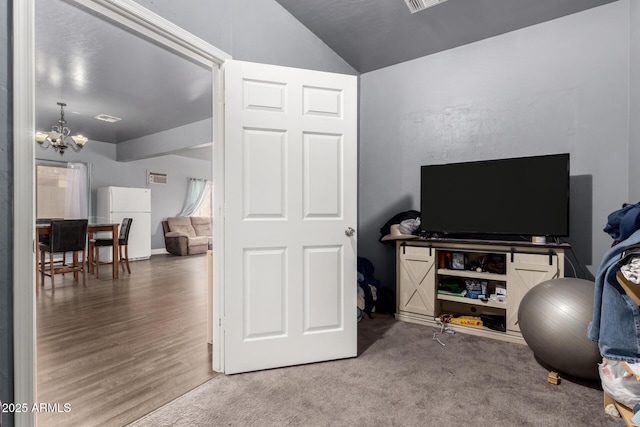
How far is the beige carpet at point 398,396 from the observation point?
159 cm

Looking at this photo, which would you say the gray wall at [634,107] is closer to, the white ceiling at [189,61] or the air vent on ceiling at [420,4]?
the white ceiling at [189,61]

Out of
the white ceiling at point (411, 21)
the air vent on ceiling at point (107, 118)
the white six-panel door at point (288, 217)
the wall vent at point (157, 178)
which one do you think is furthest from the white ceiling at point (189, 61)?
the wall vent at point (157, 178)

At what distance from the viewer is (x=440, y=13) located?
275 centimetres

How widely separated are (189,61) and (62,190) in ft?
21.1

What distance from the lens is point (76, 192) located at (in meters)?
6.86

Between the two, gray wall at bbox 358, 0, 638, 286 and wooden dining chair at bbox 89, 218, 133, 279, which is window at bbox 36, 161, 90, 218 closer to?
wooden dining chair at bbox 89, 218, 133, 279

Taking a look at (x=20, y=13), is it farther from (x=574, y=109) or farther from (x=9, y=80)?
(x=574, y=109)

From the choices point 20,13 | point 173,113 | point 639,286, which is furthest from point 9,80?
point 173,113

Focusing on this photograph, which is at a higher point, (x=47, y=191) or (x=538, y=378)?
(x=47, y=191)

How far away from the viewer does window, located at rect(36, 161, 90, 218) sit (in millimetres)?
6512

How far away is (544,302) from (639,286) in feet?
3.23

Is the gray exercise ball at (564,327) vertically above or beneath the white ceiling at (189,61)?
beneath

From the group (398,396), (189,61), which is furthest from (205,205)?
(398,396)

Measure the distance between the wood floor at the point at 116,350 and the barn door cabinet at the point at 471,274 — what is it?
6.33 feet
